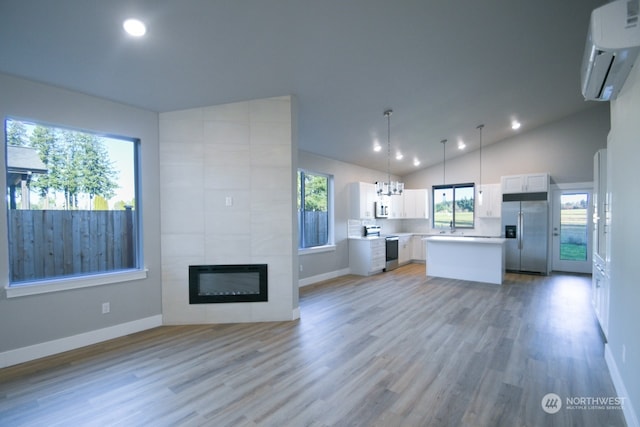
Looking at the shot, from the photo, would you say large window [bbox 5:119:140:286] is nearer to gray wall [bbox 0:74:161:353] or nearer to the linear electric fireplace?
gray wall [bbox 0:74:161:353]

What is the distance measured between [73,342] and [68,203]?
1.54 metres

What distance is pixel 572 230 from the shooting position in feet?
24.2

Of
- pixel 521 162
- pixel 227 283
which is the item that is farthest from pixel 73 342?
pixel 521 162

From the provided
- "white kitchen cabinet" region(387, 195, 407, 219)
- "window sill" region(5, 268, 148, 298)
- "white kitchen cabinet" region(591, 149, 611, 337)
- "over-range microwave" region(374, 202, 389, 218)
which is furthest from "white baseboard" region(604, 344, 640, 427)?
"white kitchen cabinet" region(387, 195, 407, 219)

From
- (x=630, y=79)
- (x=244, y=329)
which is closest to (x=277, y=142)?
(x=244, y=329)

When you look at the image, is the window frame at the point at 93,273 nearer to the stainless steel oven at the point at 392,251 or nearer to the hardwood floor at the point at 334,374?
the hardwood floor at the point at 334,374

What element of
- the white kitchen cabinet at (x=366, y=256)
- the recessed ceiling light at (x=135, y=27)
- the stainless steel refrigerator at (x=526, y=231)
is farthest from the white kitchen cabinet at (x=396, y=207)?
the recessed ceiling light at (x=135, y=27)

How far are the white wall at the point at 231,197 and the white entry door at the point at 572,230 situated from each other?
7.26 metres

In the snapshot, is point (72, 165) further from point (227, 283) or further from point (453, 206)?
point (453, 206)

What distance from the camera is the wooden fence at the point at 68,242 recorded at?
303 centimetres

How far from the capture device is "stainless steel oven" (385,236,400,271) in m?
7.82

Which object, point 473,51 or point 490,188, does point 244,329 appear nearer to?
point 473,51

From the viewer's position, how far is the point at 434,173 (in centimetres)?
931

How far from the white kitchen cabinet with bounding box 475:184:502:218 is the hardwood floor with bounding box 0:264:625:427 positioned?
158 inches
